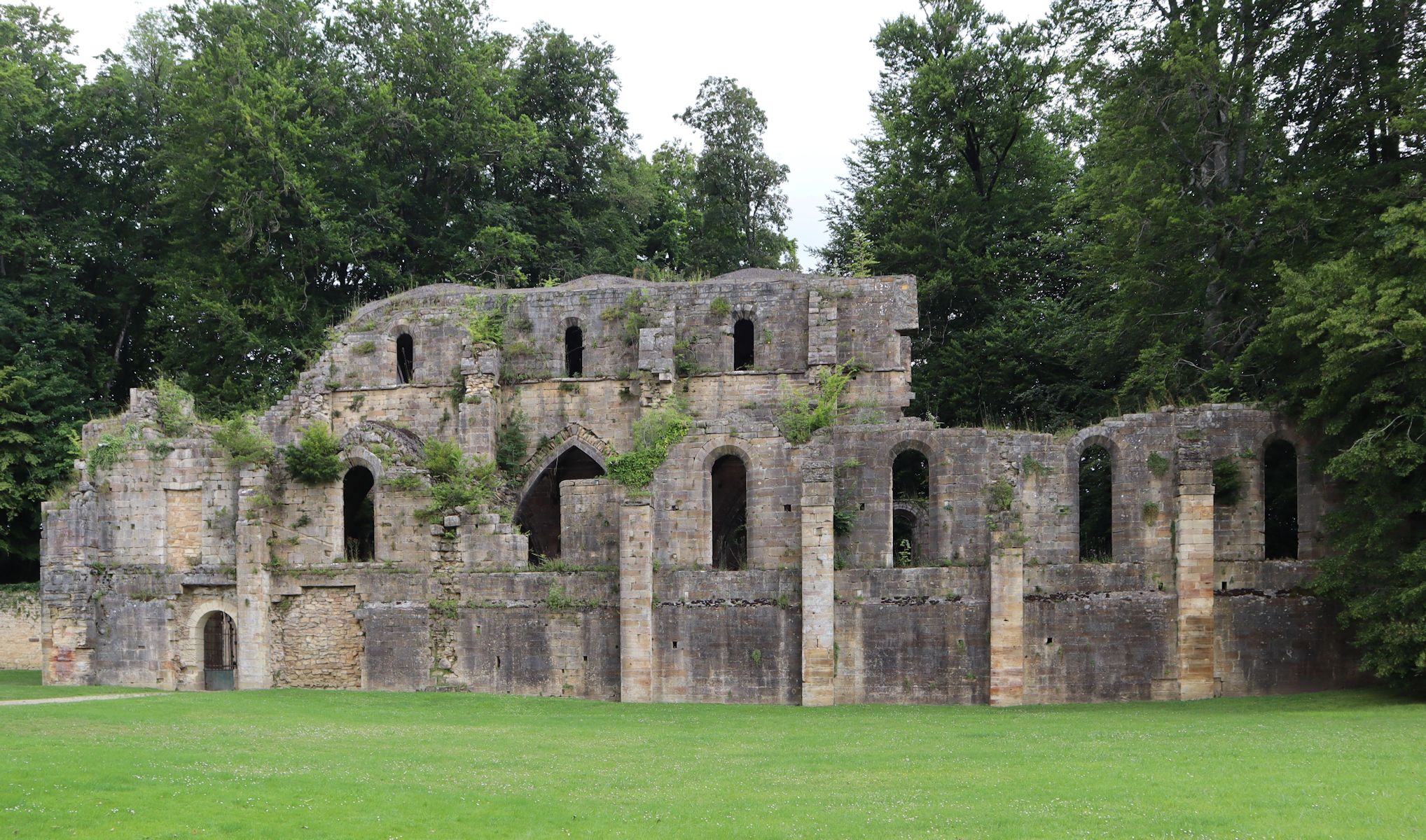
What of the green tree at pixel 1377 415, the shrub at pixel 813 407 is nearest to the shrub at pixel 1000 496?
the shrub at pixel 813 407

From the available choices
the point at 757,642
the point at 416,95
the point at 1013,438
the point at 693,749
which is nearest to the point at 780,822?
the point at 693,749

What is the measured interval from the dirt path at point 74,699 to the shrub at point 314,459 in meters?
6.18

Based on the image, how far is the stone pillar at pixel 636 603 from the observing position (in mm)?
29625

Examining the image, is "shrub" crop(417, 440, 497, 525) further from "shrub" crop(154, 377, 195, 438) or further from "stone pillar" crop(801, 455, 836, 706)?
"stone pillar" crop(801, 455, 836, 706)

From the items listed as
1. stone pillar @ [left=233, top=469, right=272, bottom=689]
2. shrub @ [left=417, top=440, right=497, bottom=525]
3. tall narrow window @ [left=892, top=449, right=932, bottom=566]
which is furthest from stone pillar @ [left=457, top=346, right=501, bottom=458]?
tall narrow window @ [left=892, top=449, right=932, bottom=566]

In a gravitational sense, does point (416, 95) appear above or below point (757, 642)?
above

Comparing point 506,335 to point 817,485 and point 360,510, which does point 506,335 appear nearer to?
point 360,510

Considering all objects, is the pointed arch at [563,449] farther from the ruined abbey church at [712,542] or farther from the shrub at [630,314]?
the shrub at [630,314]

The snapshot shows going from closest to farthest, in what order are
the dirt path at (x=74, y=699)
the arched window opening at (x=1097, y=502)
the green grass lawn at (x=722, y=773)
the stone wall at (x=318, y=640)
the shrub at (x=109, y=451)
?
the green grass lawn at (x=722, y=773), the dirt path at (x=74, y=699), the stone wall at (x=318, y=640), the shrub at (x=109, y=451), the arched window opening at (x=1097, y=502)

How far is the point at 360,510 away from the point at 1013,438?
63.3 feet

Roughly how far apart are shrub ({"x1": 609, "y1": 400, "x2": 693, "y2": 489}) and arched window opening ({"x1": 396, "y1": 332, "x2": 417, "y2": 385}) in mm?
10458

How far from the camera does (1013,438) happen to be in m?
29.9

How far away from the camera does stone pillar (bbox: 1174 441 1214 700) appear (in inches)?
1113

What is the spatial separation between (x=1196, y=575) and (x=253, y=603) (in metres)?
22.1
